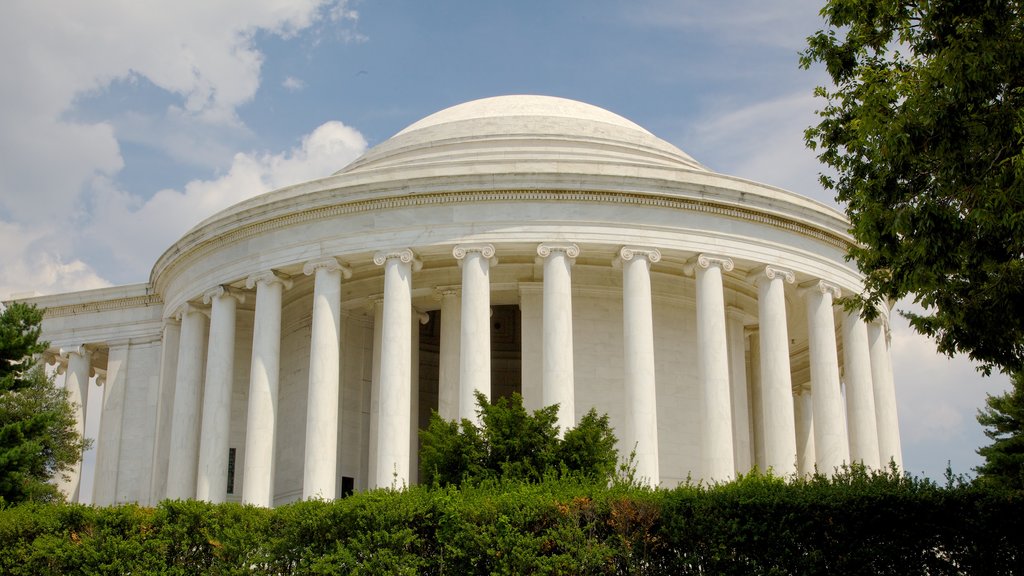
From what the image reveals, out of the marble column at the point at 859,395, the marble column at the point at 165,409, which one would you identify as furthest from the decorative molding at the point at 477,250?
the marble column at the point at 165,409

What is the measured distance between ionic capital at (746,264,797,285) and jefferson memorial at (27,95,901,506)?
4.7 inches

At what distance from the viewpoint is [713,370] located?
1850 inches

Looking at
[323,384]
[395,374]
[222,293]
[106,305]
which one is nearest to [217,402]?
[222,293]

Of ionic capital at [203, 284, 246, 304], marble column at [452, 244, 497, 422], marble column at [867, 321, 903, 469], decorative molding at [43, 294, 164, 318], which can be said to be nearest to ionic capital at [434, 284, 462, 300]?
marble column at [452, 244, 497, 422]

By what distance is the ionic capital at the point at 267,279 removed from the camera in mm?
50156

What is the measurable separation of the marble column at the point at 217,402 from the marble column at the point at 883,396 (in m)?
29.9

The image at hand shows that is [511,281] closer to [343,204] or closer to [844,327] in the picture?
[343,204]

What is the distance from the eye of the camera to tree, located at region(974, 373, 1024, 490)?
57594mm

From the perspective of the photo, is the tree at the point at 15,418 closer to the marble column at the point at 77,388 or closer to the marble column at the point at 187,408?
the marble column at the point at 187,408

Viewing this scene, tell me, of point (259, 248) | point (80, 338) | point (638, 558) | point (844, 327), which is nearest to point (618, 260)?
point (844, 327)

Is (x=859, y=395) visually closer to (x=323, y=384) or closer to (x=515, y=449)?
(x=515, y=449)

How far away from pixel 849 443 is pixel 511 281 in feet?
58.0

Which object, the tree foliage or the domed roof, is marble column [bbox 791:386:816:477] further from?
the tree foliage

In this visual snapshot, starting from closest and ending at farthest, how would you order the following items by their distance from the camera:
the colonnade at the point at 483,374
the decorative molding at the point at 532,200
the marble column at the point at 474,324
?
the marble column at the point at 474,324 → the colonnade at the point at 483,374 → the decorative molding at the point at 532,200
